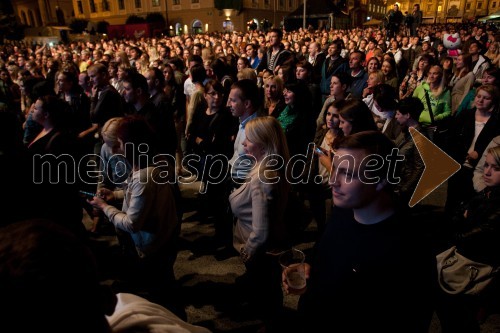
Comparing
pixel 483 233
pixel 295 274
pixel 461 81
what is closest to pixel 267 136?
pixel 295 274

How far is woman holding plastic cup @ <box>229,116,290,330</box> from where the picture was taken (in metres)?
2.34

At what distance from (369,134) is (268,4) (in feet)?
177

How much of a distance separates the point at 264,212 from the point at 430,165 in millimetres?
2135

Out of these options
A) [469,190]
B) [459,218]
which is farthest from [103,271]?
[469,190]

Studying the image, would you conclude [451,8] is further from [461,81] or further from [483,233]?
[483,233]

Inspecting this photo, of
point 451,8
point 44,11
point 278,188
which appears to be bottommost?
point 278,188

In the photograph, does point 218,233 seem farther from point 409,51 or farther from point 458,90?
point 409,51

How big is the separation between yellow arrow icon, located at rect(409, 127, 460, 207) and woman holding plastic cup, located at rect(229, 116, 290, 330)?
170 centimetres

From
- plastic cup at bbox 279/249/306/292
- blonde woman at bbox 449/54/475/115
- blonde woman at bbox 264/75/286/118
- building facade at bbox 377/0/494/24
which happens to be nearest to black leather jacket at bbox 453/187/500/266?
plastic cup at bbox 279/249/306/292

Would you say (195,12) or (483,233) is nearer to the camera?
(483,233)

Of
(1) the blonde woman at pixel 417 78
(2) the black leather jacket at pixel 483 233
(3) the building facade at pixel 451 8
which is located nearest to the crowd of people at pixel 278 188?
(2) the black leather jacket at pixel 483 233

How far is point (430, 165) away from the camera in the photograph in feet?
11.1

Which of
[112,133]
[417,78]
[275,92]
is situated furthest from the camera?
[417,78]

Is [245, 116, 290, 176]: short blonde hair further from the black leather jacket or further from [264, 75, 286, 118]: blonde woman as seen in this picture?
[264, 75, 286, 118]: blonde woman
